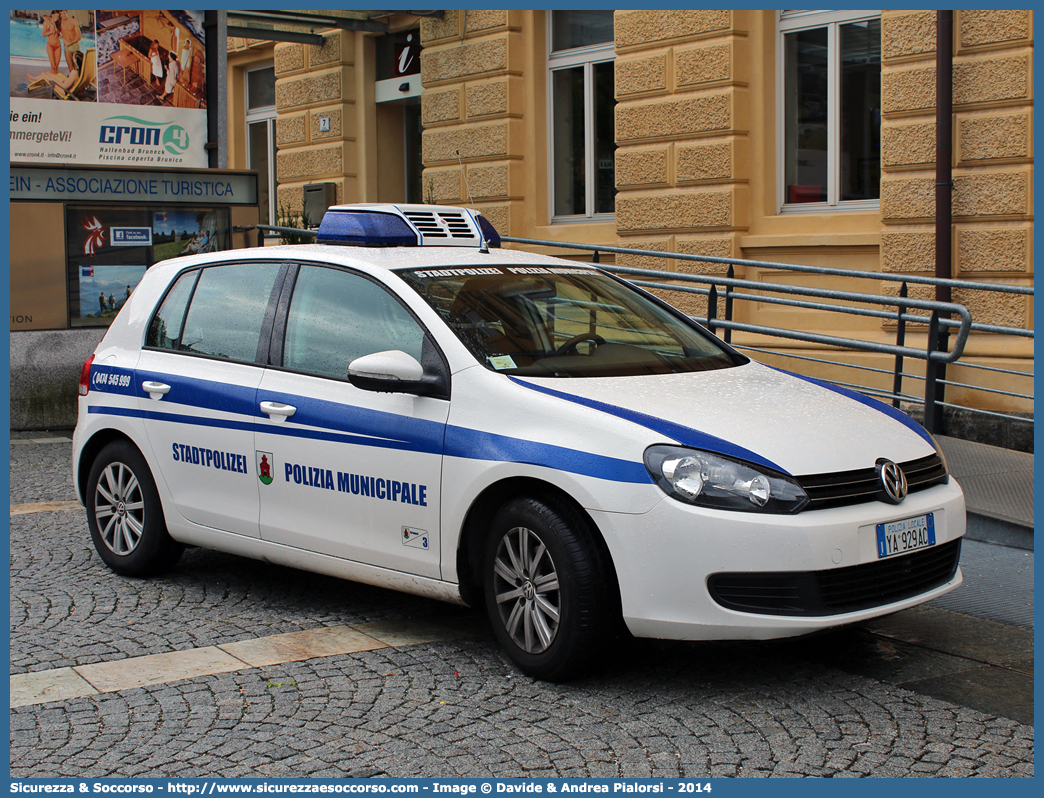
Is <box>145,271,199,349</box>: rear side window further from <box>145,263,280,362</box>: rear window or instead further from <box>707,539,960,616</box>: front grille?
<box>707,539,960,616</box>: front grille

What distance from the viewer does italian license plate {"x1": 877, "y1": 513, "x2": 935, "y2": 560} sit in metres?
4.19

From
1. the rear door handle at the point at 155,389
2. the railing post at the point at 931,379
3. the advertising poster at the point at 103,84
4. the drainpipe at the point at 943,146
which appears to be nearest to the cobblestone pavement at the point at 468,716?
the rear door handle at the point at 155,389

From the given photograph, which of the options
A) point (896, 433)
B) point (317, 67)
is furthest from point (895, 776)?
point (317, 67)

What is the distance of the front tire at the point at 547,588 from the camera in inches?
164

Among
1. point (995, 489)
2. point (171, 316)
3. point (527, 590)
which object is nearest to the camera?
point (527, 590)

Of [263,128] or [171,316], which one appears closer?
[171,316]

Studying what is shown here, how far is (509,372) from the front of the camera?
4.62m

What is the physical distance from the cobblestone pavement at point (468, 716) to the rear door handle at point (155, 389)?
Result: 1012 mm

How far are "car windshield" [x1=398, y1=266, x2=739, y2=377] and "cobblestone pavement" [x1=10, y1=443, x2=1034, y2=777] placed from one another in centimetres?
113

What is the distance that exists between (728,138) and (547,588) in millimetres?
8081

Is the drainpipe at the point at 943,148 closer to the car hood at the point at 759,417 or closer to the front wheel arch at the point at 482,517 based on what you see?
the car hood at the point at 759,417

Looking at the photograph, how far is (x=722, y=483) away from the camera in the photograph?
4.04m

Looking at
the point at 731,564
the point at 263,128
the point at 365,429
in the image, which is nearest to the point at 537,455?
the point at 731,564

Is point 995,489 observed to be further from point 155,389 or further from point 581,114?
point 581,114
